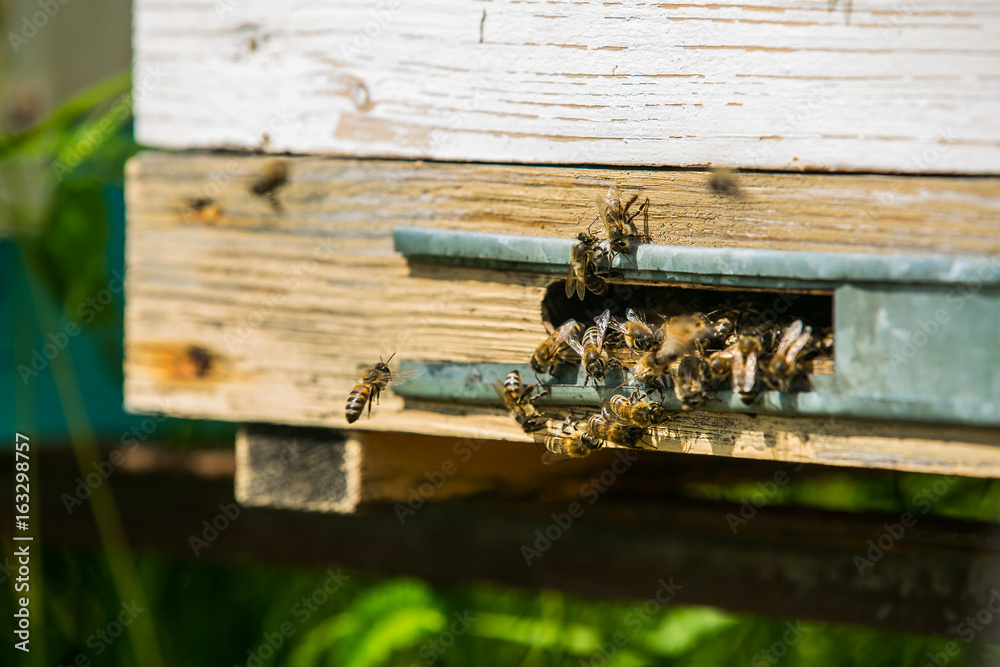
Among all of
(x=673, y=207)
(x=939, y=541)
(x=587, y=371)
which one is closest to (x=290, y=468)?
(x=587, y=371)
